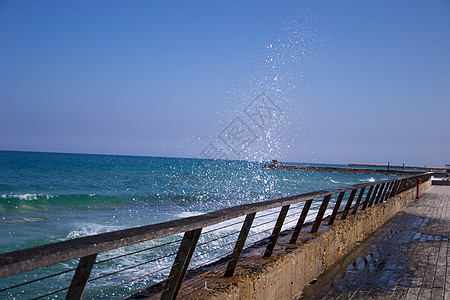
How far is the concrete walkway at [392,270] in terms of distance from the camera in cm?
502

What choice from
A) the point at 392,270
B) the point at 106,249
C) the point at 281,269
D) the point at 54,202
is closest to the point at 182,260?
the point at 106,249

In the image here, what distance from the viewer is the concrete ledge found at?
3548 mm

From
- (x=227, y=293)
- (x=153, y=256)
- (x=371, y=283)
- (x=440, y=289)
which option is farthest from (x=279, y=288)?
(x=153, y=256)

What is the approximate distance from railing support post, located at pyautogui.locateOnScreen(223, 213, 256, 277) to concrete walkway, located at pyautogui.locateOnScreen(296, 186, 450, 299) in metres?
1.40

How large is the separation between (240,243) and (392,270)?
3.43 meters

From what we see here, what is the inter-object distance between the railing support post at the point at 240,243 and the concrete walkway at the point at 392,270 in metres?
1.40

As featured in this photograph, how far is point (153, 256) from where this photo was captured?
974 centimetres

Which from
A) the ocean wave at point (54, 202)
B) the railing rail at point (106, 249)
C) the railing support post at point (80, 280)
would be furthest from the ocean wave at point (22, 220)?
A: the railing support post at point (80, 280)

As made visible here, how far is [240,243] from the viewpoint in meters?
3.75

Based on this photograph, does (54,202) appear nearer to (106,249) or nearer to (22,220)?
(22,220)

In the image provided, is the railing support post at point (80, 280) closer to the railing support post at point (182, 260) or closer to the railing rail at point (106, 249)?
the railing rail at point (106, 249)

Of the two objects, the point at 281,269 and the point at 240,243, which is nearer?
the point at 240,243

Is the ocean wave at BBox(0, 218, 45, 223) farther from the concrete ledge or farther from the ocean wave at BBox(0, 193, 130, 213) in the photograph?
the concrete ledge

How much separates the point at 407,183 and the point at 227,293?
18.2 metres
